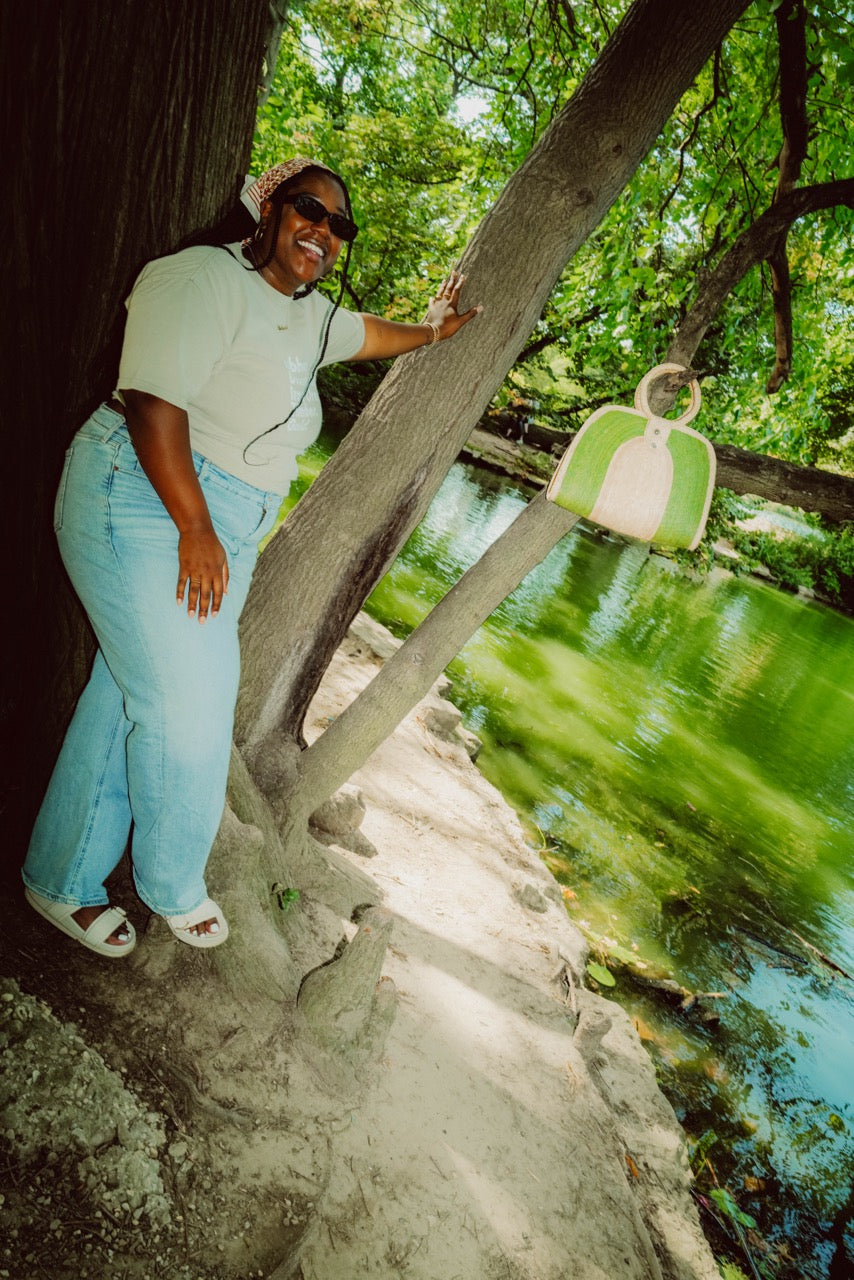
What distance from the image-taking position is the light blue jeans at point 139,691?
4.91 ft

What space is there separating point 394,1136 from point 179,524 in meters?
2.20

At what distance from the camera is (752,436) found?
4516mm

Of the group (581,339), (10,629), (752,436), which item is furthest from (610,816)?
(10,629)

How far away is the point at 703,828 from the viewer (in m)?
7.32

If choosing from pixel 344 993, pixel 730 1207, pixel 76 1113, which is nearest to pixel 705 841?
pixel 730 1207

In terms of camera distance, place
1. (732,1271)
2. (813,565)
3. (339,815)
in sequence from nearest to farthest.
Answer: (732,1271) → (339,815) → (813,565)

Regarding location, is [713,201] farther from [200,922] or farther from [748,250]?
[200,922]

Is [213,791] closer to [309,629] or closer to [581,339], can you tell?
[309,629]

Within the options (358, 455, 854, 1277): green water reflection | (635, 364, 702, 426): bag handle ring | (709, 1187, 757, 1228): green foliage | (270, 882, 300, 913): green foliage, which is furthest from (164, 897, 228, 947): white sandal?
(358, 455, 854, 1277): green water reflection

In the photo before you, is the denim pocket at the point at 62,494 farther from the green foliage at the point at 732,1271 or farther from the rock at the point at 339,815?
the green foliage at the point at 732,1271

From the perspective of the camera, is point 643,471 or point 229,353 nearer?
point 229,353

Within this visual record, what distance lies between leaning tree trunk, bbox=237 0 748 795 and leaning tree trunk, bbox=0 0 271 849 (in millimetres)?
844

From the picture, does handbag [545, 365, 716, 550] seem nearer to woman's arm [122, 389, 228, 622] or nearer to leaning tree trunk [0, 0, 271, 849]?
woman's arm [122, 389, 228, 622]

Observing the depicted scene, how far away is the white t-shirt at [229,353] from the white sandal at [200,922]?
1253 millimetres
